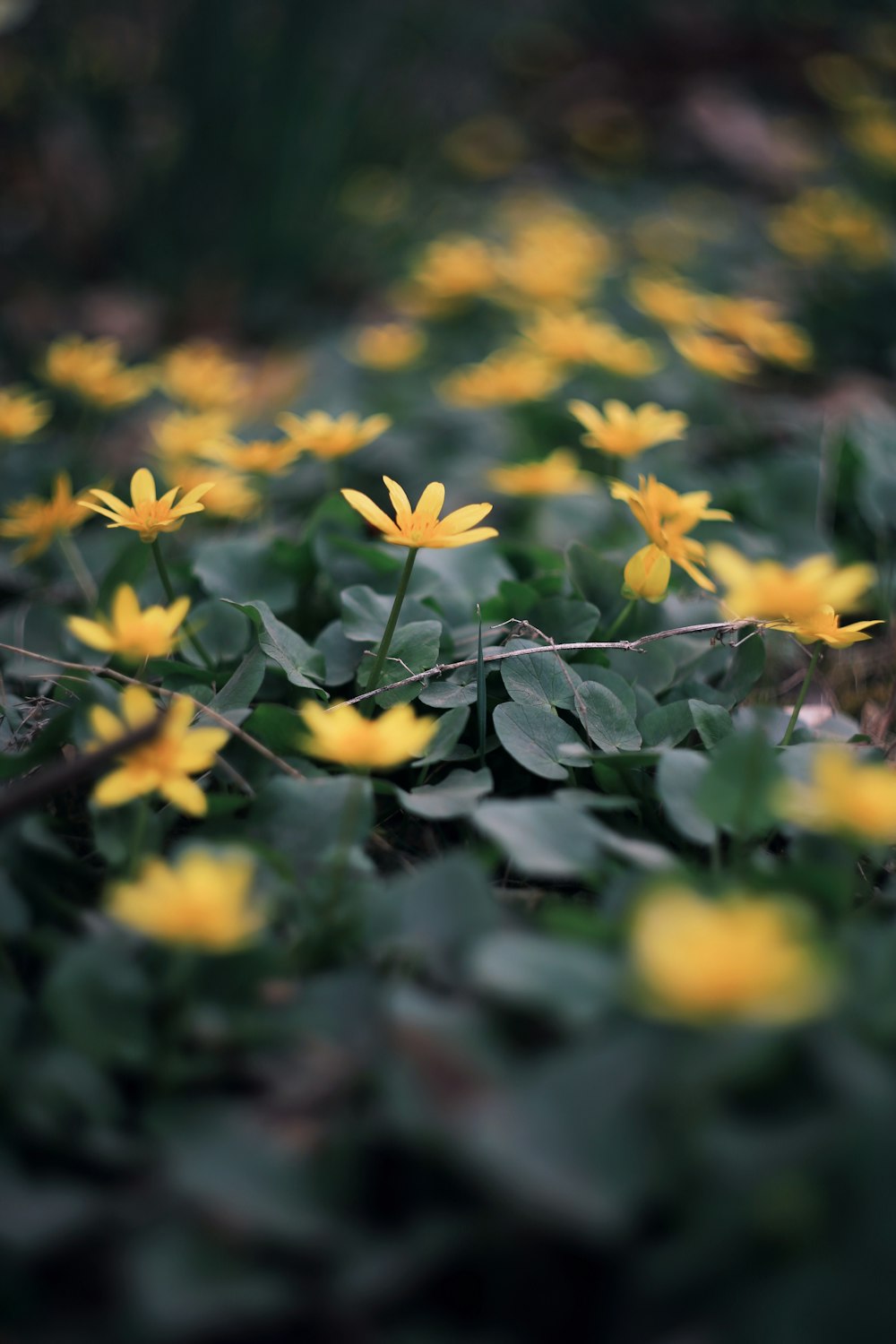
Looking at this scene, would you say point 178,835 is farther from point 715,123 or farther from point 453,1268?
point 715,123

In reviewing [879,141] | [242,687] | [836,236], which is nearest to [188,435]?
[242,687]

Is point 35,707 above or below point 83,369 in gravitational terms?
below

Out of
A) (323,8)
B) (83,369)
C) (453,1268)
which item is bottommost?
(453,1268)

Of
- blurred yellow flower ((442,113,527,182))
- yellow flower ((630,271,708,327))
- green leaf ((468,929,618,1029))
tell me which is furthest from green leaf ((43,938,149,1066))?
blurred yellow flower ((442,113,527,182))

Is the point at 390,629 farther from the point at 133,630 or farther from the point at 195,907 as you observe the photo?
the point at 195,907

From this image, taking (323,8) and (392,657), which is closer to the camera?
(392,657)

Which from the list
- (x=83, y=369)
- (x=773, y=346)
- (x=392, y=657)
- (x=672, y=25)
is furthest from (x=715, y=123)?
(x=392, y=657)
